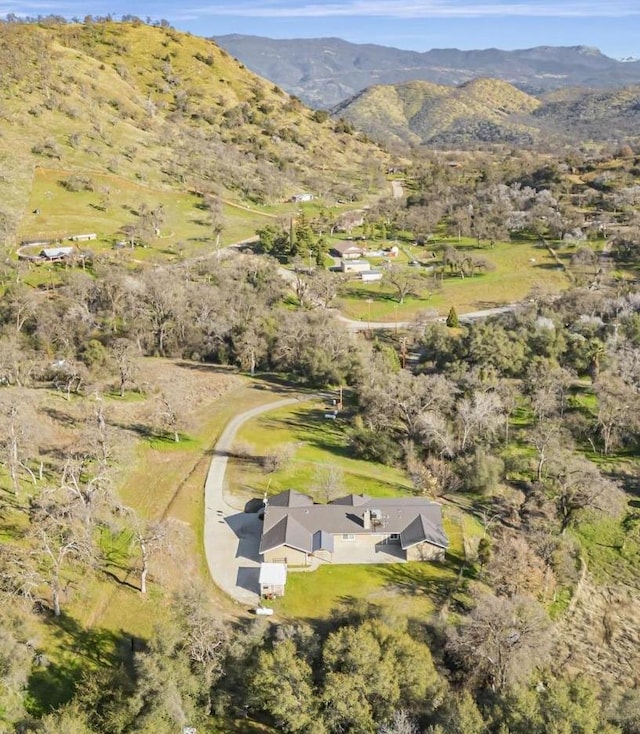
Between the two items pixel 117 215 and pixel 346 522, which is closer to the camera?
pixel 346 522

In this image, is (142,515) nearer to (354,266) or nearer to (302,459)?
(302,459)

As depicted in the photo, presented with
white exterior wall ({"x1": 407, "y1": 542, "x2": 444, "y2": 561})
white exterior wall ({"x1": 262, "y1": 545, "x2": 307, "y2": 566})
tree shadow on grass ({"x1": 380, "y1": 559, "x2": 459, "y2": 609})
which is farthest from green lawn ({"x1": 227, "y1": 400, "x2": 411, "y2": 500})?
tree shadow on grass ({"x1": 380, "y1": 559, "x2": 459, "y2": 609})

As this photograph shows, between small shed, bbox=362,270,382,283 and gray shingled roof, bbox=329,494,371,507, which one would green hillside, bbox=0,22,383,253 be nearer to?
small shed, bbox=362,270,382,283

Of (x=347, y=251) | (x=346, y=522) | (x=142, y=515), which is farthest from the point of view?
(x=347, y=251)

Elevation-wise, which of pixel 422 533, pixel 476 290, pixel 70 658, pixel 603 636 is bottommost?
pixel 603 636

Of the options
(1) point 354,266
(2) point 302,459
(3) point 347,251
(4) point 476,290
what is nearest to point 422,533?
(2) point 302,459

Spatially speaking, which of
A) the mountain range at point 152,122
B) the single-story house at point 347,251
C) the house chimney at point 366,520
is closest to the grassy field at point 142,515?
the house chimney at point 366,520

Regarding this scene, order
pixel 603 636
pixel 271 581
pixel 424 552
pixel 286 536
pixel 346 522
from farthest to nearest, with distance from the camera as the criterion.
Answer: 1. pixel 346 522
2. pixel 424 552
3. pixel 286 536
4. pixel 603 636
5. pixel 271 581
